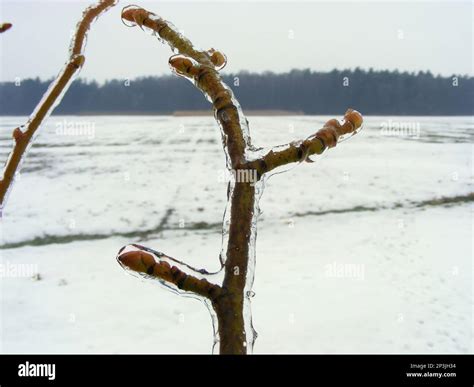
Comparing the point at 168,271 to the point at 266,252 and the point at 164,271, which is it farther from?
the point at 266,252

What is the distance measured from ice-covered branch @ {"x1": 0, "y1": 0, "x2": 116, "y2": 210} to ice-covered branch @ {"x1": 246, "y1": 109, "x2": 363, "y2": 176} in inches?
9.2

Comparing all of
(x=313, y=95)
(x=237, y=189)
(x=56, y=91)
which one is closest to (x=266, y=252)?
(x=56, y=91)

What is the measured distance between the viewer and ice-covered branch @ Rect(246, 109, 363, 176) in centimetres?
26

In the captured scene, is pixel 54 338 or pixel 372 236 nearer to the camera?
pixel 54 338

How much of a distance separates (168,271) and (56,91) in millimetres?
255

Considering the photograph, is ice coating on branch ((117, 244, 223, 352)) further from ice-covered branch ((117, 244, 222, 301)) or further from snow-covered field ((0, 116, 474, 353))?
snow-covered field ((0, 116, 474, 353))

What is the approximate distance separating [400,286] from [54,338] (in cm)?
228

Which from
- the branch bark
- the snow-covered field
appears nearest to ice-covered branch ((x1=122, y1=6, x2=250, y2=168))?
the branch bark

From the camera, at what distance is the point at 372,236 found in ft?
12.9

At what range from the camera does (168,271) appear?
23cm

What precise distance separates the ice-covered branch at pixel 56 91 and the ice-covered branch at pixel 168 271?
0.22 meters
